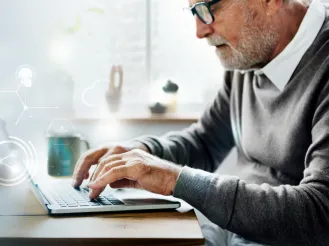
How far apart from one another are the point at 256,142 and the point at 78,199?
583 millimetres

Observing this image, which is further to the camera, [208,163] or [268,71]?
[208,163]

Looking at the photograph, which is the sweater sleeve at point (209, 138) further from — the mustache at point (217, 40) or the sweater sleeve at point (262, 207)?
the sweater sleeve at point (262, 207)

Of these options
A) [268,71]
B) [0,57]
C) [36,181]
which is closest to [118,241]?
[36,181]

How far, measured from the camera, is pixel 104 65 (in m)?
2.28

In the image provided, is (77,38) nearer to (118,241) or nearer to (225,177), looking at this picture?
(225,177)

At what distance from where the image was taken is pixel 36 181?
1267mm

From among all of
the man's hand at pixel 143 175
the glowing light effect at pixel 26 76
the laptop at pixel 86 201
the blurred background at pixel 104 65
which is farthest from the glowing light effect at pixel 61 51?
the man's hand at pixel 143 175

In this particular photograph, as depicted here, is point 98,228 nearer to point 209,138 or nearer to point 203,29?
point 203,29

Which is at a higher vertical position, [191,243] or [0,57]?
[0,57]

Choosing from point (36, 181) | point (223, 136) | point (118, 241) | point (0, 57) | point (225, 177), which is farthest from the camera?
point (0, 57)

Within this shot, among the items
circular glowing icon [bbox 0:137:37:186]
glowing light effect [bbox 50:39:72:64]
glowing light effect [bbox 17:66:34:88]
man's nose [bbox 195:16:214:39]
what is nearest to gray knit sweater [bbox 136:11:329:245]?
man's nose [bbox 195:16:214:39]

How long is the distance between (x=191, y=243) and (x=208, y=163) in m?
0.86

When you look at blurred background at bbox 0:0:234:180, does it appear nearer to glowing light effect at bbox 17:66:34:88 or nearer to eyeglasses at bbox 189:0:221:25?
glowing light effect at bbox 17:66:34:88

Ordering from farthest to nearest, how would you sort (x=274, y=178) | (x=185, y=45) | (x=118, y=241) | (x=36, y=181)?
1. (x=185, y=45)
2. (x=274, y=178)
3. (x=36, y=181)
4. (x=118, y=241)
